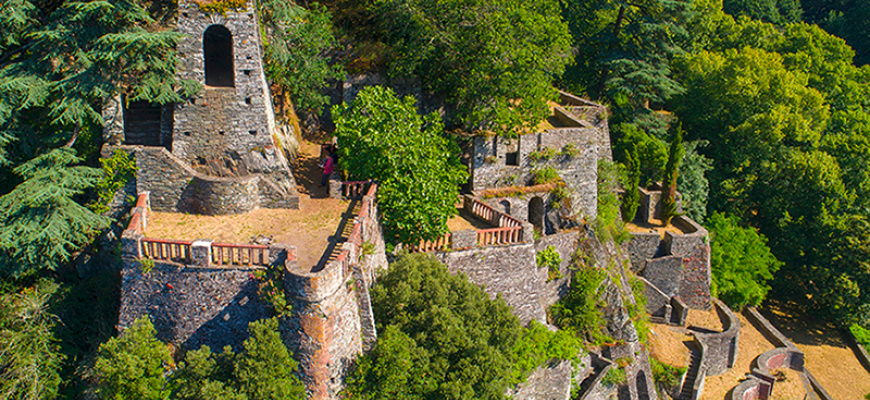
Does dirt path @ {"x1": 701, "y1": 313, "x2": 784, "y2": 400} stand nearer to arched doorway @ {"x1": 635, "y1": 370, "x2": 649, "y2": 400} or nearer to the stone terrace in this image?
arched doorway @ {"x1": 635, "y1": 370, "x2": 649, "y2": 400}

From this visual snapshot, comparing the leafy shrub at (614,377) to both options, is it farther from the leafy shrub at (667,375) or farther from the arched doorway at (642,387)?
the leafy shrub at (667,375)

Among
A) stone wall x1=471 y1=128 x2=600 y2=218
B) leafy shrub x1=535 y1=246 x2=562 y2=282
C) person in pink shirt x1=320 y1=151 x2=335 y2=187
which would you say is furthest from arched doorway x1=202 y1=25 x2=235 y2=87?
leafy shrub x1=535 y1=246 x2=562 y2=282

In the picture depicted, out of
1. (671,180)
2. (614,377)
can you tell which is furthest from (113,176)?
(671,180)

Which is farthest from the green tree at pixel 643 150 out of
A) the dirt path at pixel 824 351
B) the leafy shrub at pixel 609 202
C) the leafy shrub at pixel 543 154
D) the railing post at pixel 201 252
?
the railing post at pixel 201 252

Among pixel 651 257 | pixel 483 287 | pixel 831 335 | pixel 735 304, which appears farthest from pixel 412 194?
pixel 831 335

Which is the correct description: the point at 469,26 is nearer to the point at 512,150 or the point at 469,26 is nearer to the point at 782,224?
the point at 512,150

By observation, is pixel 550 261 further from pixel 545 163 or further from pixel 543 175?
pixel 545 163
